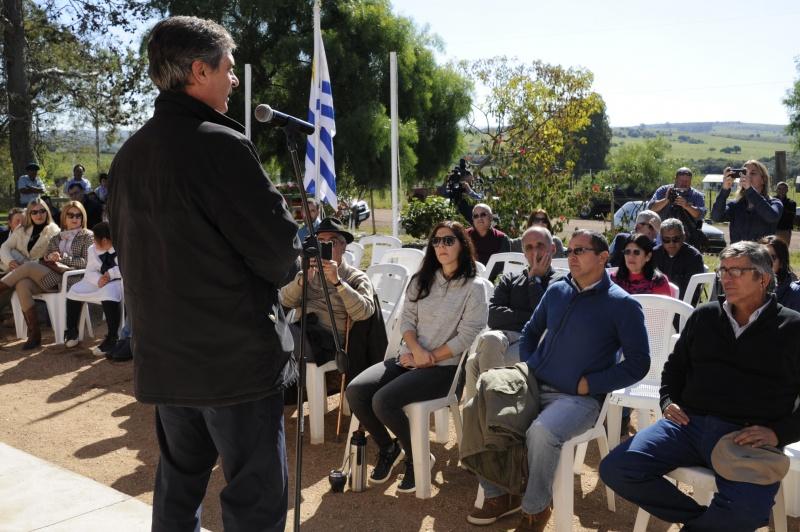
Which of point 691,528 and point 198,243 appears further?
point 691,528

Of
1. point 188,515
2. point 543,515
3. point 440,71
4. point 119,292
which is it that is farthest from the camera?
point 440,71

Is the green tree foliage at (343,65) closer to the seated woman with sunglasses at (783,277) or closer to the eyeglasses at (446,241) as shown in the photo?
the eyeglasses at (446,241)

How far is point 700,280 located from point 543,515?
280 cm

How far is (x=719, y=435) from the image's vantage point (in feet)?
10.6

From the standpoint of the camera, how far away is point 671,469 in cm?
330

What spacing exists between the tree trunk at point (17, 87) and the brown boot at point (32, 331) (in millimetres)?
7238

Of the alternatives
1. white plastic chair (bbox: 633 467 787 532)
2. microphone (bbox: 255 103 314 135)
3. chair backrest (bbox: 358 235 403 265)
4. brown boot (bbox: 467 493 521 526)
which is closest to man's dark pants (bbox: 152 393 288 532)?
microphone (bbox: 255 103 314 135)

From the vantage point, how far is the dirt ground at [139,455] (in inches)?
151

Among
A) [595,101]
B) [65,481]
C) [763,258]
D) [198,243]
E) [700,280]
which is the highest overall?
[595,101]

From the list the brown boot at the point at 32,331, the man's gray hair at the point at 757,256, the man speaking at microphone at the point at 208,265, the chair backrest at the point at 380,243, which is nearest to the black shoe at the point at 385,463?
the man speaking at microphone at the point at 208,265

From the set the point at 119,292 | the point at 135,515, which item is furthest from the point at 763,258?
the point at 119,292

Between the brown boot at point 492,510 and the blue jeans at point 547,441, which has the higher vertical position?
the blue jeans at point 547,441

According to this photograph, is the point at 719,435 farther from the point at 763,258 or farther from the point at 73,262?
the point at 73,262

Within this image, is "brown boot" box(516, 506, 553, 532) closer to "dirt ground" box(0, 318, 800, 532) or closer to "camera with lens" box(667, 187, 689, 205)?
"dirt ground" box(0, 318, 800, 532)
